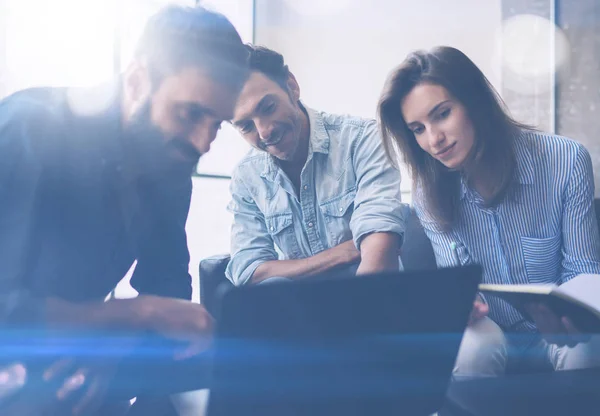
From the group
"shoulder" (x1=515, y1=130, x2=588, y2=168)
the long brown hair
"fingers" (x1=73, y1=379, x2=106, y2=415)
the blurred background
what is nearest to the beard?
the blurred background

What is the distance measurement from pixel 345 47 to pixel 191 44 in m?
1.97

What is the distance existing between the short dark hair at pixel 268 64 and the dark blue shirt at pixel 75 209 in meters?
0.46

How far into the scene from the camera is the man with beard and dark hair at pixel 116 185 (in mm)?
680

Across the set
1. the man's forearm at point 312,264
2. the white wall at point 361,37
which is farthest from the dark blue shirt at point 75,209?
the white wall at point 361,37

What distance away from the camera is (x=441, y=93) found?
1.20m

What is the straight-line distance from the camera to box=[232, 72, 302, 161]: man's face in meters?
1.30

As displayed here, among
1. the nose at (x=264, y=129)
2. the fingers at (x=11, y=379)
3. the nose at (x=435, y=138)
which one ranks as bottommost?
the fingers at (x=11, y=379)

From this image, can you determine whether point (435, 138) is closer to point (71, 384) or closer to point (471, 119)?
point (471, 119)

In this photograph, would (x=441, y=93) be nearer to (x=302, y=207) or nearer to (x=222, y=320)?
(x=302, y=207)

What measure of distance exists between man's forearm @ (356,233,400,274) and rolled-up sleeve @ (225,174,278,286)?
0.91 ft

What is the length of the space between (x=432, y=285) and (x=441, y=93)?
805mm

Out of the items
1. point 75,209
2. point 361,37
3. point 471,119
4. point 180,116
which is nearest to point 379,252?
point 471,119

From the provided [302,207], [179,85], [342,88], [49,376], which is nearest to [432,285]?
[49,376]

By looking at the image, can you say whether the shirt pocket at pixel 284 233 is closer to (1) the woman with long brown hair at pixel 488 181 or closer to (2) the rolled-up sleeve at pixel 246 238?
(2) the rolled-up sleeve at pixel 246 238
